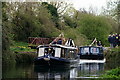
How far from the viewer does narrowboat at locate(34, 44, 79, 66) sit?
3152cm

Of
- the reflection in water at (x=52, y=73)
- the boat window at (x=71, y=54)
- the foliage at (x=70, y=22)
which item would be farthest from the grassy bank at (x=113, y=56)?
the foliage at (x=70, y=22)

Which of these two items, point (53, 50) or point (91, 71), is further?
point (53, 50)

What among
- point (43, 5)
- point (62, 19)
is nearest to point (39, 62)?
point (43, 5)

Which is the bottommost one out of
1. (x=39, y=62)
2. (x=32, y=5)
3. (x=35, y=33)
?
(x=39, y=62)

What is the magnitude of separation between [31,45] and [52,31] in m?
5.14

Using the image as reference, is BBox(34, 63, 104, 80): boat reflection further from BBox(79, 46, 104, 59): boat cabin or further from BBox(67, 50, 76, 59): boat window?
BBox(79, 46, 104, 59): boat cabin

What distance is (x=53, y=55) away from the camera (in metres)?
32.9

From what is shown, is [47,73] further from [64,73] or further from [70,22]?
[70,22]

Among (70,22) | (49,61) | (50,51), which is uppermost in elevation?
(70,22)

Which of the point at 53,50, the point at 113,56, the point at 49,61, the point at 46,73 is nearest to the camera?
the point at 46,73

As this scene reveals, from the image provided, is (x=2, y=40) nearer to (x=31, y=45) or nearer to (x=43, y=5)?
(x=31, y=45)

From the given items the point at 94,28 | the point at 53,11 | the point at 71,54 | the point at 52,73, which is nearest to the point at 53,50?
the point at 71,54

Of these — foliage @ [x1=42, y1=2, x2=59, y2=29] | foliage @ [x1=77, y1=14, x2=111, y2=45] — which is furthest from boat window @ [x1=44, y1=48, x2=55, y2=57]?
foliage @ [x1=77, y1=14, x2=111, y2=45]

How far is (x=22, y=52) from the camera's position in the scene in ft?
116
